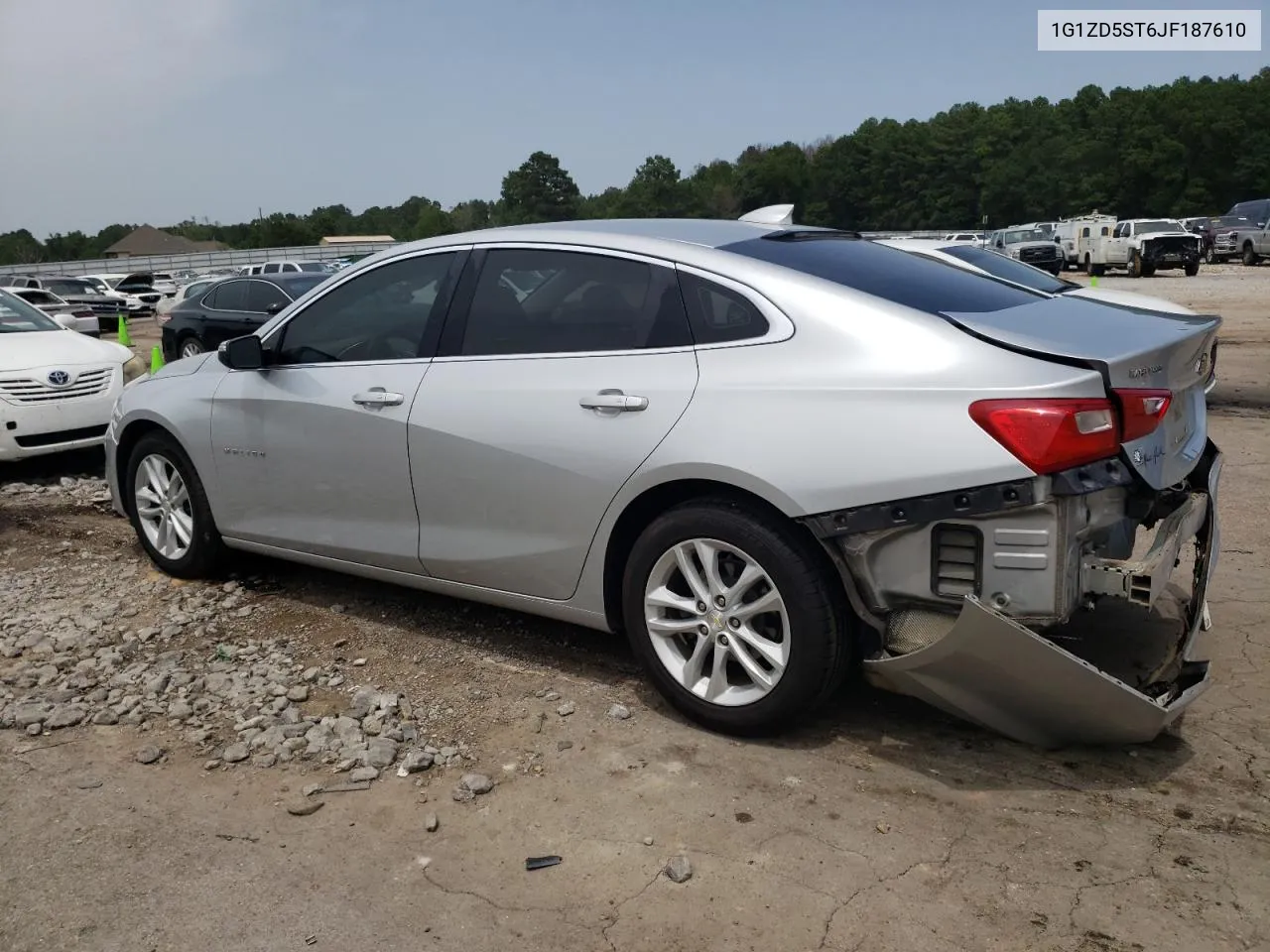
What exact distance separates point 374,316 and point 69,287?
3263 centimetres

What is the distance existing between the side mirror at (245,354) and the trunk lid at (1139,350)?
2.97 meters

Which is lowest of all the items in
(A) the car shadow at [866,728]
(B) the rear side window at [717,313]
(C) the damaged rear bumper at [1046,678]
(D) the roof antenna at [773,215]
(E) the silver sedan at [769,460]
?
(A) the car shadow at [866,728]

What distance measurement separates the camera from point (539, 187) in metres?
101

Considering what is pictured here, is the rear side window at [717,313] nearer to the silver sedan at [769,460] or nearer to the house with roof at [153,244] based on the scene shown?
the silver sedan at [769,460]

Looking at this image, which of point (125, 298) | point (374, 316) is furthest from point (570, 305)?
point (125, 298)

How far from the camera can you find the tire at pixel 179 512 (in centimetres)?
530

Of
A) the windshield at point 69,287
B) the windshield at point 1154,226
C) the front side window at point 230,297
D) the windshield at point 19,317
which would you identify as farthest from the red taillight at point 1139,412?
the windshield at point 69,287

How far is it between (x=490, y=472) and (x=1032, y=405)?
1927 mm

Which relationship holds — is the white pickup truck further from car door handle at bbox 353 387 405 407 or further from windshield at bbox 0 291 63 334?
car door handle at bbox 353 387 405 407

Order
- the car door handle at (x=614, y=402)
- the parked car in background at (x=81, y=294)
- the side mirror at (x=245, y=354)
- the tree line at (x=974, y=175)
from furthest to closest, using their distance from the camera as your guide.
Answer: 1. the tree line at (x=974, y=175)
2. the parked car in background at (x=81, y=294)
3. the side mirror at (x=245, y=354)
4. the car door handle at (x=614, y=402)

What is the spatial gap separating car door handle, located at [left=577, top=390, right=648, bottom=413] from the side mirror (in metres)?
1.77

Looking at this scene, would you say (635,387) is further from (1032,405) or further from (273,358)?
(273,358)

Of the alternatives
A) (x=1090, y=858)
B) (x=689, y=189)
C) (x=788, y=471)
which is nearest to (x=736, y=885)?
(x=1090, y=858)

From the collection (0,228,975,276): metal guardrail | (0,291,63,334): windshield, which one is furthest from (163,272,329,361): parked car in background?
(0,228,975,276): metal guardrail
